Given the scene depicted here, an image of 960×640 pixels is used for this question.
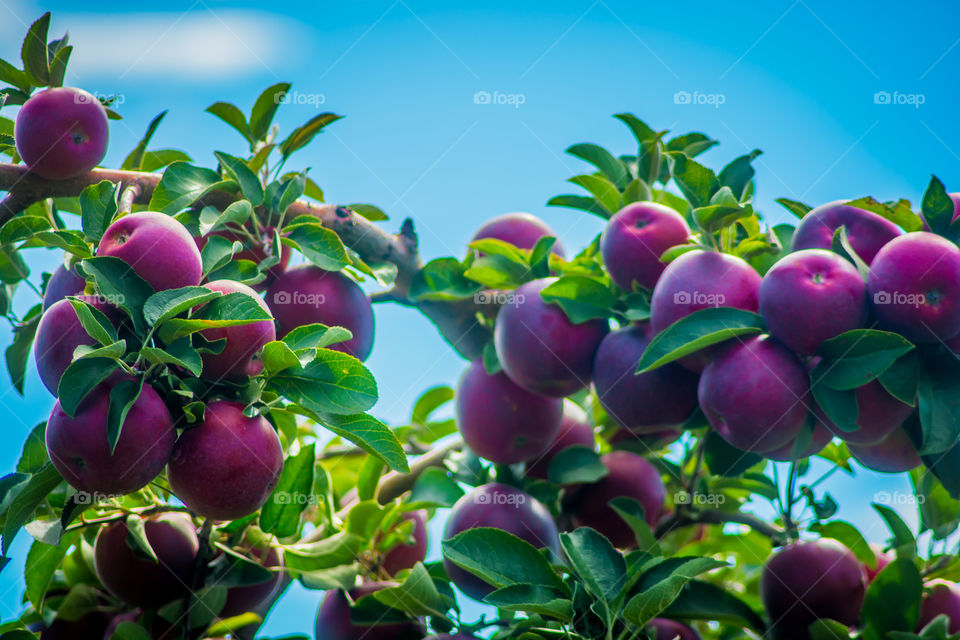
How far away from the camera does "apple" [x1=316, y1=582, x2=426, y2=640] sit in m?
1.55

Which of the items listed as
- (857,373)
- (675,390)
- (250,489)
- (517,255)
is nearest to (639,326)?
(675,390)

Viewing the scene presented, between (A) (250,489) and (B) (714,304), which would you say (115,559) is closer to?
(A) (250,489)

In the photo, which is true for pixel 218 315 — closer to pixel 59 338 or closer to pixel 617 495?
pixel 59 338

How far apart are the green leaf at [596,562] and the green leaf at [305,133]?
35.7 inches

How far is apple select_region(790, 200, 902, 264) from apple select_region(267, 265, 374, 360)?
2.73ft

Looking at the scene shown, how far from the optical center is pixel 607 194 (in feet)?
5.93

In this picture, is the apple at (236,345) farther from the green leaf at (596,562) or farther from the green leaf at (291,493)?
the green leaf at (596,562)

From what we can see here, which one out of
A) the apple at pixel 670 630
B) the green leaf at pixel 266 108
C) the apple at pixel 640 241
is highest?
the green leaf at pixel 266 108

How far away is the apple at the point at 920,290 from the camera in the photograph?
1312 mm

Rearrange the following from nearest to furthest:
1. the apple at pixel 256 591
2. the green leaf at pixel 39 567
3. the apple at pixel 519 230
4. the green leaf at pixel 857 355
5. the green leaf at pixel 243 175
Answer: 1. the green leaf at pixel 857 355
2. the green leaf at pixel 39 567
3. the green leaf at pixel 243 175
4. the apple at pixel 256 591
5. the apple at pixel 519 230

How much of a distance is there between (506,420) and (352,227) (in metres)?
0.53

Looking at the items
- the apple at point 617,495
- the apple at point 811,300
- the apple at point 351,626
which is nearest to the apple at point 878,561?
the apple at point 617,495

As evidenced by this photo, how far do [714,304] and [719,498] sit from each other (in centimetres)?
65

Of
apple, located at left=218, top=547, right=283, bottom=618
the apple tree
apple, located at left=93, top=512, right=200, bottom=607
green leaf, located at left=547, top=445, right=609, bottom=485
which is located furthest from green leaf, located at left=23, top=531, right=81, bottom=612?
green leaf, located at left=547, top=445, right=609, bottom=485
